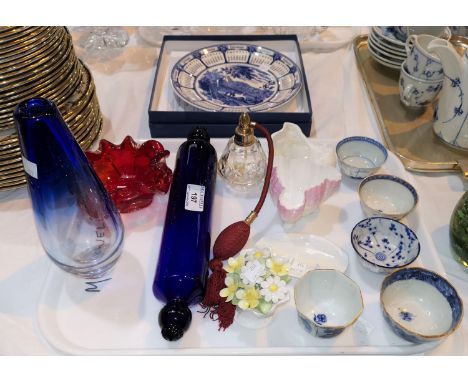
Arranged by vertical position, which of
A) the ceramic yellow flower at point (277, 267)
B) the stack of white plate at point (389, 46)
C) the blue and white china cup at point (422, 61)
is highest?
the blue and white china cup at point (422, 61)

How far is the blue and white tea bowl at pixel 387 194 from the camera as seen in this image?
734 millimetres

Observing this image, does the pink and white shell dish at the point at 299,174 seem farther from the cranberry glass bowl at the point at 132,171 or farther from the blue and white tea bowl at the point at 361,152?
the cranberry glass bowl at the point at 132,171

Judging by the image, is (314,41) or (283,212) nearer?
(283,212)

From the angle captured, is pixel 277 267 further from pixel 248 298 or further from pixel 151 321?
pixel 151 321

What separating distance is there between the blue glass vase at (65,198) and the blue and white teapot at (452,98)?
0.55 meters

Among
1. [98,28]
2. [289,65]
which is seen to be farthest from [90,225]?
[98,28]

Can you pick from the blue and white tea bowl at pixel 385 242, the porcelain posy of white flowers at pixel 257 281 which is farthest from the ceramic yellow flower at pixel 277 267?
the blue and white tea bowl at pixel 385 242

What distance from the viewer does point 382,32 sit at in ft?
3.26

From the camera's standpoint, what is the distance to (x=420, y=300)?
2.05 feet

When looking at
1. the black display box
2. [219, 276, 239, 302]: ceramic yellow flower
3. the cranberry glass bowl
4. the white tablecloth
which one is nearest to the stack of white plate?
the white tablecloth

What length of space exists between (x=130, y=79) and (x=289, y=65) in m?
0.32

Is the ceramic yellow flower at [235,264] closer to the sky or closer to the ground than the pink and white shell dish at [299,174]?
closer to the ground

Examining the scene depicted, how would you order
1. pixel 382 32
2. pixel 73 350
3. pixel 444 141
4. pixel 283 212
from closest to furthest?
pixel 73 350 → pixel 283 212 → pixel 444 141 → pixel 382 32

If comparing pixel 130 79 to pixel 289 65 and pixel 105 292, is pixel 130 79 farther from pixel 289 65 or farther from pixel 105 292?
pixel 105 292
